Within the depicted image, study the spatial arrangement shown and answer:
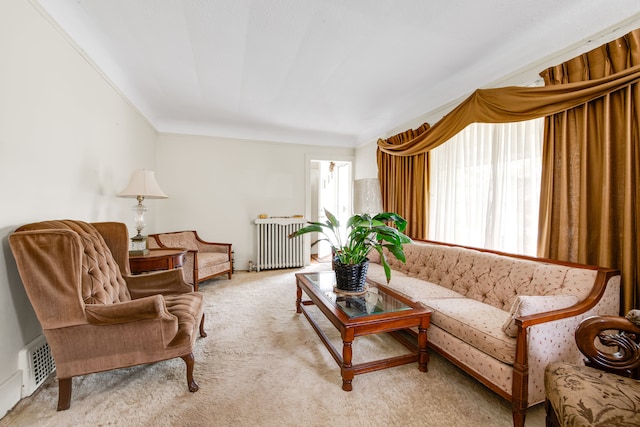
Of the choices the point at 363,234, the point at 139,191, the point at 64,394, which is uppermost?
the point at 139,191

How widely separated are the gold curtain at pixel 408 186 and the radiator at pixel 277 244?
1624mm

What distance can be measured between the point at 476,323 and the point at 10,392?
2.68 m

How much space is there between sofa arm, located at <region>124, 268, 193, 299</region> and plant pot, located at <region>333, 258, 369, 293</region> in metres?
1.25

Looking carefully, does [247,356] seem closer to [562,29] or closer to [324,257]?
[562,29]

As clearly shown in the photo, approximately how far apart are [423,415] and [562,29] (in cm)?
274

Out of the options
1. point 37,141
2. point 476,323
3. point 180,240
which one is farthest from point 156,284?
point 476,323

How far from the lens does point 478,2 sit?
166 centimetres

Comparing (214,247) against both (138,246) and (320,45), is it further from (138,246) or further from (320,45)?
(320,45)

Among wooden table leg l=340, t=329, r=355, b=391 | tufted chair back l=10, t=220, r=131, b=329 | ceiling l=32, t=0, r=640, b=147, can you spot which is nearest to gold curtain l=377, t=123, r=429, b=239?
ceiling l=32, t=0, r=640, b=147

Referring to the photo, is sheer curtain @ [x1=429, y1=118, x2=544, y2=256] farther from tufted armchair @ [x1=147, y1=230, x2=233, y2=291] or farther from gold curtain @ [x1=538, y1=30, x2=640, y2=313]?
tufted armchair @ [x1=147, y1=230, x2=233, y2=291]

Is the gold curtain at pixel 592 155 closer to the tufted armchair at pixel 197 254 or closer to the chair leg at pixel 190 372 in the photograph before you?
the chair leg at pixel 190 372

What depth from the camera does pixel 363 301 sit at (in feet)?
6.44

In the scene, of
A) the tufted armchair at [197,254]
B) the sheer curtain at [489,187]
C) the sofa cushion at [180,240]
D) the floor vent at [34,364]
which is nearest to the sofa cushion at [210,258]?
the tufted armchair at [197,254]

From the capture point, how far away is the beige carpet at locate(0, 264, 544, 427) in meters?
1.36
